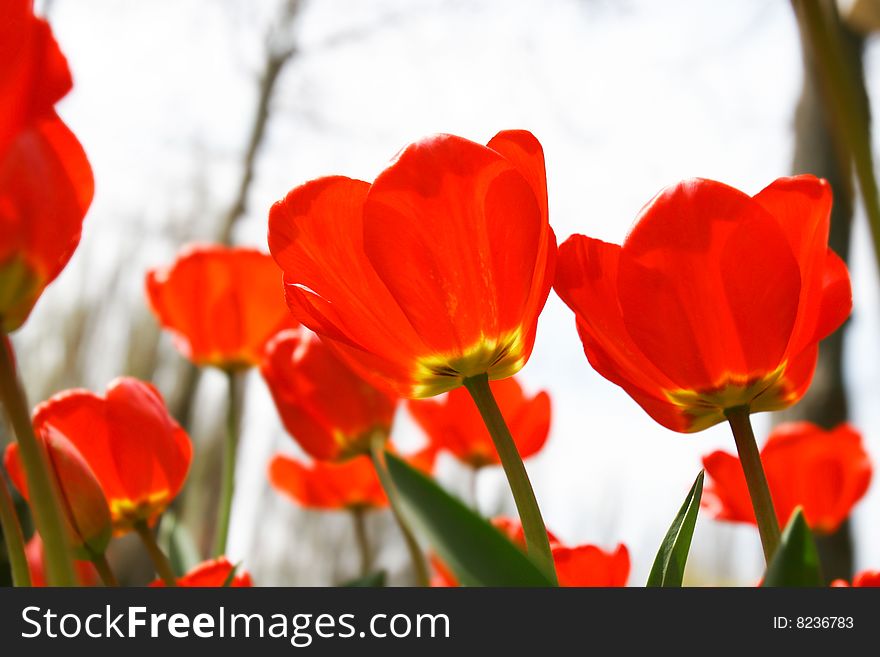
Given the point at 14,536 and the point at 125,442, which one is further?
the point at 125,442

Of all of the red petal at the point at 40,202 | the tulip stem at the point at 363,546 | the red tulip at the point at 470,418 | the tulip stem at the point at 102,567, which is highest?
the red tulip at the point at 470,418

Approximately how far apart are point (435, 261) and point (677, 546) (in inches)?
3.9

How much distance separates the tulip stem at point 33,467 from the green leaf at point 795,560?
0.49ft

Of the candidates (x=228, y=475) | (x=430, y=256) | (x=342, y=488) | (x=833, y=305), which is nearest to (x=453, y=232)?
(x=430, y=256)

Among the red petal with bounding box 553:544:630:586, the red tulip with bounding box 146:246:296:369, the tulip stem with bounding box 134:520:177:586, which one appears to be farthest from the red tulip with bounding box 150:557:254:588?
the red tulip with bounding box 146:246:296:369

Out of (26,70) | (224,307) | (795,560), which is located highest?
(224,307)

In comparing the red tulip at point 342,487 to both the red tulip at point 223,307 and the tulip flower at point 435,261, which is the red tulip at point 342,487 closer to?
the red tulip at point 223,307

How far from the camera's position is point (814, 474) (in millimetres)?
463

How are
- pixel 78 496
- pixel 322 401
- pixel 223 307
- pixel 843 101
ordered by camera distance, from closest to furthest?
pixel 843 101
pixel 78 496
pixel 322 401
pixel 223 307

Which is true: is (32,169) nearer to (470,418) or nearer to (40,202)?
(40,202)

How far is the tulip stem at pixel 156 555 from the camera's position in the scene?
31 centimetres

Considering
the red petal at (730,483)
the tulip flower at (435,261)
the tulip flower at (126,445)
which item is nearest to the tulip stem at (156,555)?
the tulip flower at (126,445)

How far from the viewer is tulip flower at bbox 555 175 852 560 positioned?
0.24m

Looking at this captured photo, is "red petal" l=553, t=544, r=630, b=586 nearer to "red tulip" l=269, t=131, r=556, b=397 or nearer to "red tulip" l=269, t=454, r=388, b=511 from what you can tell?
"red tulip" l=269, t=131, r=556, b=397
